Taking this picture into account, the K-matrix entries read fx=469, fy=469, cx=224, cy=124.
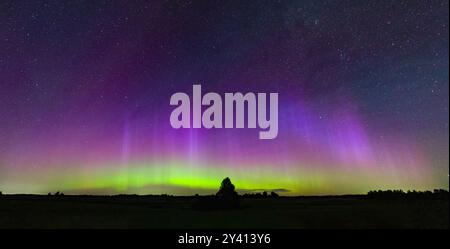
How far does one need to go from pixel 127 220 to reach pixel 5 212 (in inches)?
287

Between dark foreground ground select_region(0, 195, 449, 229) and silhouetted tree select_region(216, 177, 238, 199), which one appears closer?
dark foreground ground select_region(0, 195, 449, 229)

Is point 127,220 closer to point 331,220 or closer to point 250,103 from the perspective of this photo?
point 250,103

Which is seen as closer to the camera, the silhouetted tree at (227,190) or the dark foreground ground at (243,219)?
the dark foreground ground at (243,219)

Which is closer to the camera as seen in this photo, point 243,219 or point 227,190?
point 243,219

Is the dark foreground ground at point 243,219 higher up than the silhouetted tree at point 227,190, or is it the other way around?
the silhouetted tree at point 227,190

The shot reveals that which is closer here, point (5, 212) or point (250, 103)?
point (250, 103)

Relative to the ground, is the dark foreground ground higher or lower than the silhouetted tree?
lower

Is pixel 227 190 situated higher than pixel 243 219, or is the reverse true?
pixel 227 190
